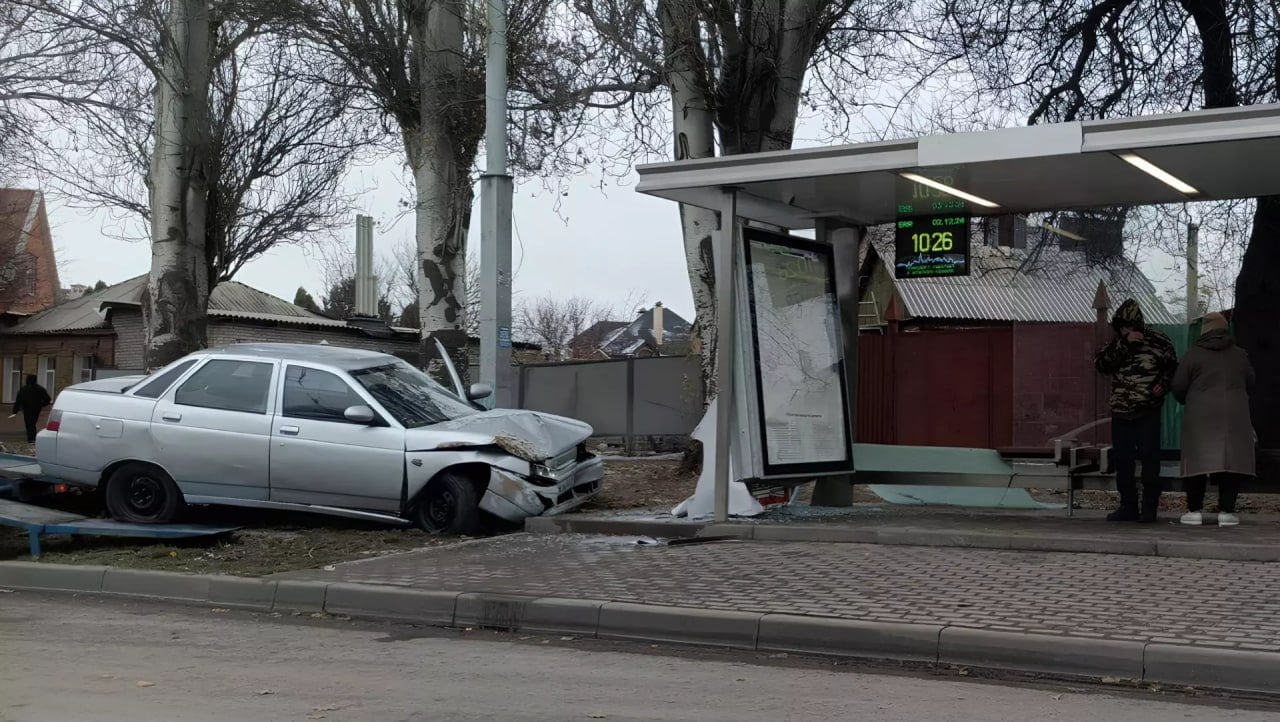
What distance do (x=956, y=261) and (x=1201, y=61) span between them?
15.5 ft

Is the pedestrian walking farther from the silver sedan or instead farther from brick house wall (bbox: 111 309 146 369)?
the silver sedan

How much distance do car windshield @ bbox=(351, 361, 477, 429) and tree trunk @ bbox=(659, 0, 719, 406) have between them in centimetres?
333

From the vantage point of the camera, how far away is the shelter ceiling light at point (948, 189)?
10.6 m

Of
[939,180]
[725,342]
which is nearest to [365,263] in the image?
[725,342]

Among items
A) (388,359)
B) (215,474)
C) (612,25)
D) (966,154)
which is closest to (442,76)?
(612,25)

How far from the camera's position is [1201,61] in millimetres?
14016

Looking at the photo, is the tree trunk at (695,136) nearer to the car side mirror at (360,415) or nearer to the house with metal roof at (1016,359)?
the house with metal roof at (1016,359)

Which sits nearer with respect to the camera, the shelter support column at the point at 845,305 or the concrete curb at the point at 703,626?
the concrete curb at the point at 703,626

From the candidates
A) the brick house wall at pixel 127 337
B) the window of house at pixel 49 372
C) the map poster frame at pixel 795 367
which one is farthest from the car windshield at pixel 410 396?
the window of house at pixel 49 372

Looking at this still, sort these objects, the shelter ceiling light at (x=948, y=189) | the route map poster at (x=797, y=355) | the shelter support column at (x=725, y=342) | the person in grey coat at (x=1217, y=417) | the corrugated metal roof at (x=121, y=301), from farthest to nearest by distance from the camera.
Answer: the corrugated metal roof at (x=121, y=301) → the route map poster at (x=797, y=355) → the shelter support column at (x=725, y=342) → the shelter ceiling light at (x=948, y=189) → the person in grey coat at (x=1217, y=417)

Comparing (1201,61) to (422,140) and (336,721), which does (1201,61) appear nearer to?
(422,140)

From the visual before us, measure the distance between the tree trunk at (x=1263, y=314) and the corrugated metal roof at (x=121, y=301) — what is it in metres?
32.9

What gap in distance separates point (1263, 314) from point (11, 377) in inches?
1762

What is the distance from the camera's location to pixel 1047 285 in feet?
42.3
